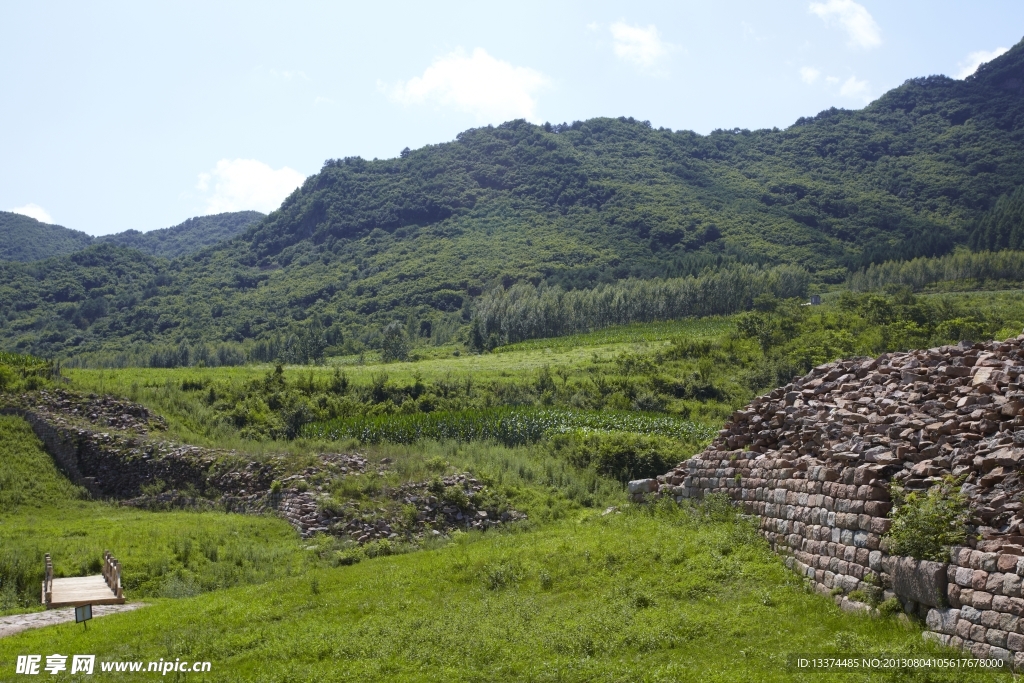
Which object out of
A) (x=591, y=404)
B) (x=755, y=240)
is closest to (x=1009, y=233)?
(x=755, y=240)

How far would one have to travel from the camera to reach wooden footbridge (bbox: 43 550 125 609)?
14.5m

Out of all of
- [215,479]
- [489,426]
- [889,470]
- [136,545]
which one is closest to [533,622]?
[889,470]

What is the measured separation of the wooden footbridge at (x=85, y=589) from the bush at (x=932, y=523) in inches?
540

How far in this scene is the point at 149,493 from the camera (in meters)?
26.1

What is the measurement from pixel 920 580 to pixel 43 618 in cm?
1403

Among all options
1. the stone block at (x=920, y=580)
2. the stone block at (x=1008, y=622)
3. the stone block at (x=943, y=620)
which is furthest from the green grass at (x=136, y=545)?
the stone block at (x=1008, y=622)

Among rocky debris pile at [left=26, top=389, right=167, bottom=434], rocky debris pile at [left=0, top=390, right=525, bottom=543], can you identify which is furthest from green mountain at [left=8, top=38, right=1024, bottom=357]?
rocky debris pile at [left=0, top=390, right=525, bottom=543]

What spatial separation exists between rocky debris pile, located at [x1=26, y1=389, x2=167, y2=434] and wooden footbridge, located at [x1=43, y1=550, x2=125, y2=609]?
1542cm

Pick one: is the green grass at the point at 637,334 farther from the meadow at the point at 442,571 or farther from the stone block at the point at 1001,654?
the stone block at the point at 1001,654

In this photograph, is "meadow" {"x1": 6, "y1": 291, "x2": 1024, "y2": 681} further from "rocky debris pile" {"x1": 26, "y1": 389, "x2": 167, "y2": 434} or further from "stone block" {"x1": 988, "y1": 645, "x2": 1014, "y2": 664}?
"rocky debris pile" {"x1": 26, "y1": 389, "x2": 167, "y2": 434}

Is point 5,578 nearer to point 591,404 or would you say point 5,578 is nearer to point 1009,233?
point 591,404

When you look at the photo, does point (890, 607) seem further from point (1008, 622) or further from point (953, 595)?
point (1008, 622)

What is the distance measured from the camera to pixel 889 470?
1183 centimetres

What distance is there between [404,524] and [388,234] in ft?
590
